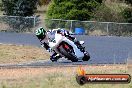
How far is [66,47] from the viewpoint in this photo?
69.6 feet

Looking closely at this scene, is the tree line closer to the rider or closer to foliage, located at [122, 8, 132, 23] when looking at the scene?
foliage, located at [122, 8, 132, 23]

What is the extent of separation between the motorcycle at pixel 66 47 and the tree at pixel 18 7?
30313mm

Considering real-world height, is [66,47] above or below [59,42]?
below

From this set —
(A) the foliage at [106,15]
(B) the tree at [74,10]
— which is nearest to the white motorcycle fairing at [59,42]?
(A) the foliage at [106,15]

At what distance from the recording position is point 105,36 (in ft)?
146

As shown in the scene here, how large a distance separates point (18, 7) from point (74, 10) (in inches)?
240

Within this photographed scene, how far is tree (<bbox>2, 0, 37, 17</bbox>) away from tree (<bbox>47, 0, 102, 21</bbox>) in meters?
2.77

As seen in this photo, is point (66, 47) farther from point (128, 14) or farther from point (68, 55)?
point (128, 14)

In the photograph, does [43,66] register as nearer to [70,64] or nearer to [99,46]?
[70,64]

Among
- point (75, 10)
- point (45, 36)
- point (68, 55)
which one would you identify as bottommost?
point (75, 10)

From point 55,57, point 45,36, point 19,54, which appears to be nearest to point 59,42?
point 45,36

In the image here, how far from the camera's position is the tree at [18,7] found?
51.8 meters

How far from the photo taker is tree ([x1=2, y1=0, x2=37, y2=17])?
2041 inches

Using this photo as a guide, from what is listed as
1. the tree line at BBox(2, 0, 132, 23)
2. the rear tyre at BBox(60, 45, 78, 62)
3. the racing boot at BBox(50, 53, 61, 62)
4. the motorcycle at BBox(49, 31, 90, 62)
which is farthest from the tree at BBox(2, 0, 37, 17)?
the motorcycle at BBox(49, 31, 90, 62)
